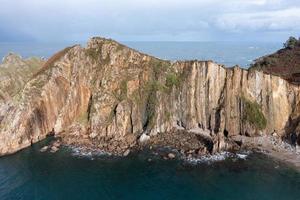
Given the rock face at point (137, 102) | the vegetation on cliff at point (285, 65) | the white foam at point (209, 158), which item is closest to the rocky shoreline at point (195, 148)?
the white foam at point (209, 158)

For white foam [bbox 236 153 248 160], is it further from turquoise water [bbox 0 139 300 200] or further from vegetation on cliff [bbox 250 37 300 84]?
vegetation on cliff [bbox 250 37 300 84]

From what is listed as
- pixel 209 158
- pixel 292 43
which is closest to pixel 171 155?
pixel 209 158

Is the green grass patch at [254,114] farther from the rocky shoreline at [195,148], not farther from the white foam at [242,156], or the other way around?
the white foam at [242,156]

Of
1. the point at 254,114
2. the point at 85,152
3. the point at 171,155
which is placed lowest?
the point at 171,155

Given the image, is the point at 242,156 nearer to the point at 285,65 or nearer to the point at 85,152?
the point at 85,152

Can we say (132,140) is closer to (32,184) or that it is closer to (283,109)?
(32,184)

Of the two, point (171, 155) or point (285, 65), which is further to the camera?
point (285, 65)

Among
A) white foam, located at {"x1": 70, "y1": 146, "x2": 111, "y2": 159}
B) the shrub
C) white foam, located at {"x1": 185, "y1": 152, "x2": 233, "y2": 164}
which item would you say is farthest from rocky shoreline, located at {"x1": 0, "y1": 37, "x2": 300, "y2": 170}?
the shrub
